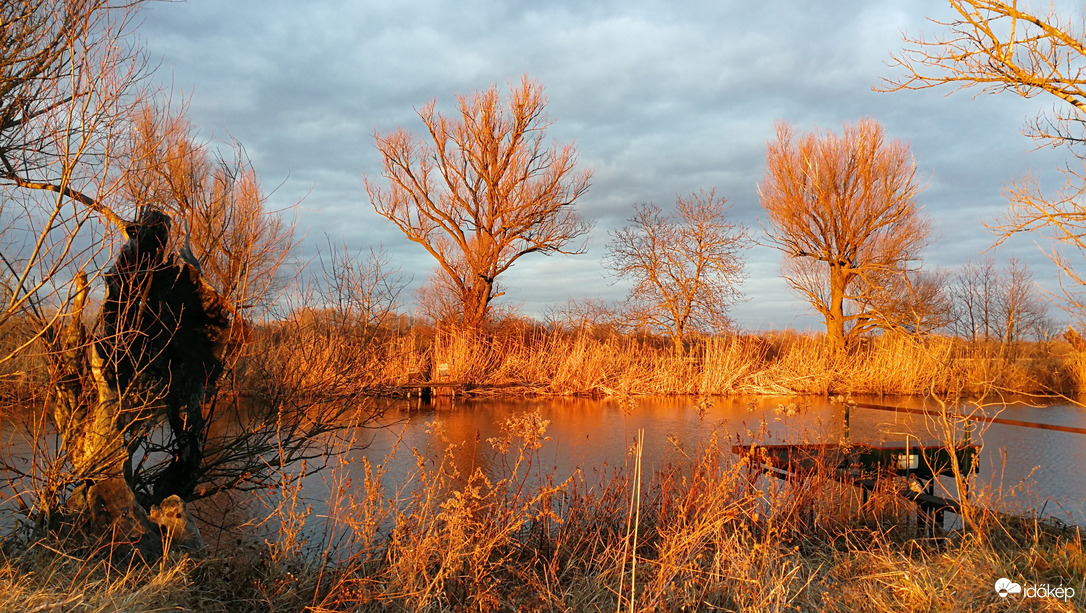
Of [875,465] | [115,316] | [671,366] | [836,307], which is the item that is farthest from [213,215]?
[836,307]

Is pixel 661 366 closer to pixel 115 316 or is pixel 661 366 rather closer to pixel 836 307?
pixel 836 307

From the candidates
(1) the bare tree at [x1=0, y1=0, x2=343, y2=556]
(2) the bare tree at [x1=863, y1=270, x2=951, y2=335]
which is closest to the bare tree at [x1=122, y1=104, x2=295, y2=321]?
(1) the bare tree at [x1=0, y1=0, x2=343, y2=556]

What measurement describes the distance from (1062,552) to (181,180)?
6.41 m

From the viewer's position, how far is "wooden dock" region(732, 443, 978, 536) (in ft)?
18.6

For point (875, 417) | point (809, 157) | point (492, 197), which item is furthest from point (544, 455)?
point (809, 157)

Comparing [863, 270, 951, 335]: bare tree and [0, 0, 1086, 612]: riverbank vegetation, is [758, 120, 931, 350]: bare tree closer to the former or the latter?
[863, 270, 951, 335]: bare tree

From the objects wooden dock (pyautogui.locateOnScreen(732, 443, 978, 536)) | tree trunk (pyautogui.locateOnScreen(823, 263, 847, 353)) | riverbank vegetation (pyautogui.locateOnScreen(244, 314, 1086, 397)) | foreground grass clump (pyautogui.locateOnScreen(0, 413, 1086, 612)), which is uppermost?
tree trunk (pyautogui.locateOnScreen(823, 263, 847, 353))

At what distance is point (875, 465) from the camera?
20.7 feet

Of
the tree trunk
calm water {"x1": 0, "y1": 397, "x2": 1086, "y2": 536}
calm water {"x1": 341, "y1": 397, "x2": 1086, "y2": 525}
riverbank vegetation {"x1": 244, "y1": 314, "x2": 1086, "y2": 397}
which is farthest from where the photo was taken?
the tree trunk

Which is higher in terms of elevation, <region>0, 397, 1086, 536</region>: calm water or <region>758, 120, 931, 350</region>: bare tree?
<region>758, 120, 931, 350</region>: bare tree

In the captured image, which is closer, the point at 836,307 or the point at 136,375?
the point at 136,375

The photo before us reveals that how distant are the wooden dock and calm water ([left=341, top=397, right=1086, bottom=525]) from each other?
0.22m

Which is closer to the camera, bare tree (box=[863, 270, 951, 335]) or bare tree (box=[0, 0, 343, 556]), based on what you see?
bare tree (box=[0, 0, 343, 556])

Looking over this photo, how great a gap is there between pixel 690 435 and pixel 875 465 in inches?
152
